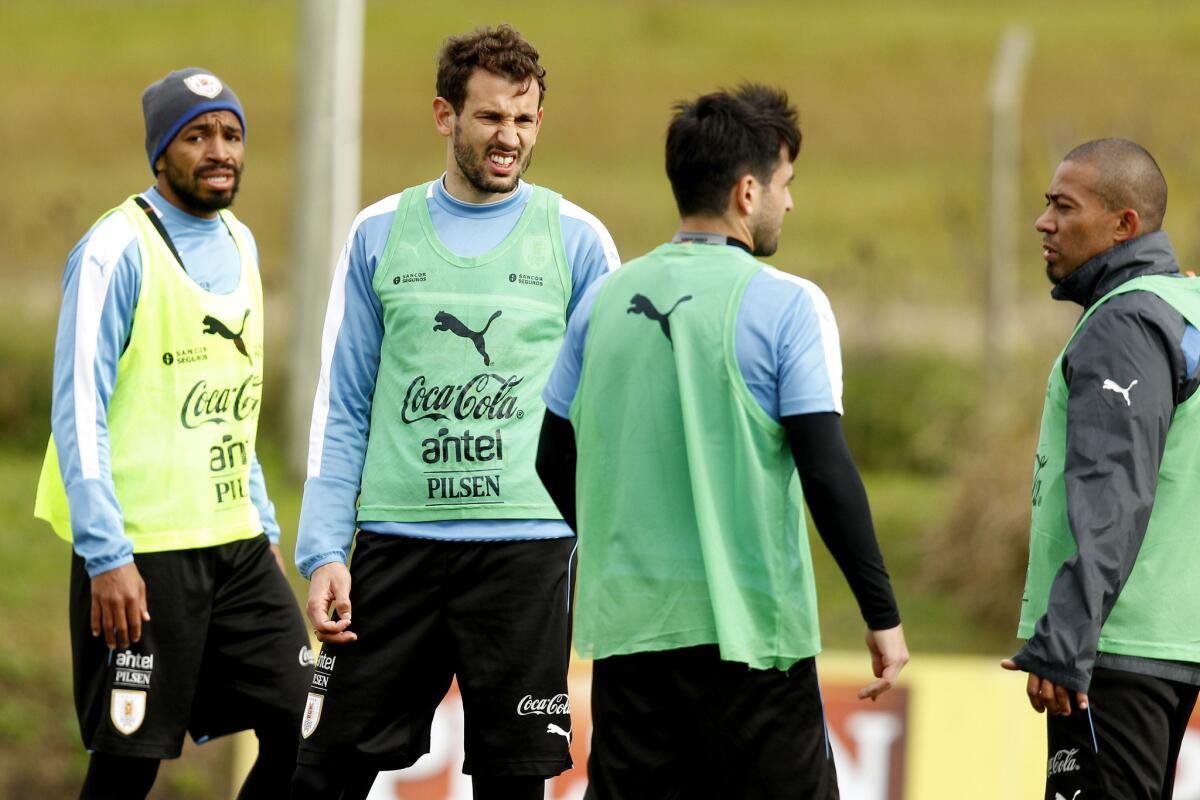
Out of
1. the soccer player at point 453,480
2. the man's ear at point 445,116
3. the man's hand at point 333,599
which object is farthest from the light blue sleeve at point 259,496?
the man's ear at point 445,116

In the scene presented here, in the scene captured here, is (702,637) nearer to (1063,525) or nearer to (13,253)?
(1063,525)

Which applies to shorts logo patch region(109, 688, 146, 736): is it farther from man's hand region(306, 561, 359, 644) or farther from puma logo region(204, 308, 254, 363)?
puma logo region(204, 308, 254, 363)

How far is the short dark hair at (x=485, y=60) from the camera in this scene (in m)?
4.38

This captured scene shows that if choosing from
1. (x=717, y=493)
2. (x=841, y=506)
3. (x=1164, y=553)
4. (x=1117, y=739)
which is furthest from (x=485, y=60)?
(x=1117, y=739)

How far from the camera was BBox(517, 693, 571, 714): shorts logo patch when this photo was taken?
14.5 feet

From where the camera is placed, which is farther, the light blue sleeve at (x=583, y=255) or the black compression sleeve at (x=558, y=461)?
the light blue sleeve at (x=583, y=255)

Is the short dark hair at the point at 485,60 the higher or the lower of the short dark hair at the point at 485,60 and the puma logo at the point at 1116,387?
the higher

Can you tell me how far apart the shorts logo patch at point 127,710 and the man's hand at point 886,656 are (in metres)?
2.07

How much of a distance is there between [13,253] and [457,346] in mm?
10811

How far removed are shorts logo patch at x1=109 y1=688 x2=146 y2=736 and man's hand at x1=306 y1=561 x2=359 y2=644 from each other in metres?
0.74

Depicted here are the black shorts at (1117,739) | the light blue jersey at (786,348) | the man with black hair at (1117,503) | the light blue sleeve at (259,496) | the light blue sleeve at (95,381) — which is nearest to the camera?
the light blue jersey at (786,348)

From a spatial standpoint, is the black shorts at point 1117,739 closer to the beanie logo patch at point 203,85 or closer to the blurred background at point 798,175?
the beanie logo patch at point 203,85

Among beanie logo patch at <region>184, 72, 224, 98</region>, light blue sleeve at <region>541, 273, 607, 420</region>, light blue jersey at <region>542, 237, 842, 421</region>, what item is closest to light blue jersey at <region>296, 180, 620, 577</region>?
light blue sleeve at <region>541, 273, 607, 420</region>

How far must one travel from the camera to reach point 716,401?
3760mm
